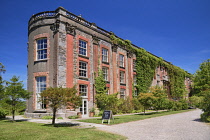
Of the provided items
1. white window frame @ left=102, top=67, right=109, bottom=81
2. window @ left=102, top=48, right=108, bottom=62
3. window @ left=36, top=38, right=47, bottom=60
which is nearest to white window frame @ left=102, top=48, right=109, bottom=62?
window @ left=102, top=48, right=108, bottom=62

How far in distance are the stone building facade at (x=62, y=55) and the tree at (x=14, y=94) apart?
4040 millimetres

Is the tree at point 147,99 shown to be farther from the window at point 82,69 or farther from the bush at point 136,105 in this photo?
the window at point 82,69

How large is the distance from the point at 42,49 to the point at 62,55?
250 centimetres

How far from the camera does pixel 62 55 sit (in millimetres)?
19438

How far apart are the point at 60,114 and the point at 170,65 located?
110ft

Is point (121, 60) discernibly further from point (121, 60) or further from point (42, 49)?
point (42, 49)

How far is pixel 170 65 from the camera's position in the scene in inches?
1756

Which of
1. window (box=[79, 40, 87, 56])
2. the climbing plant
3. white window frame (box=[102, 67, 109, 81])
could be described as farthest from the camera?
the climbing plant

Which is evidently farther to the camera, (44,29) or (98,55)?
(98,55)

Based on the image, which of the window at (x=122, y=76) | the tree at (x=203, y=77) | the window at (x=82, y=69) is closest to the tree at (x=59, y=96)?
the window at (x=82, y=69)

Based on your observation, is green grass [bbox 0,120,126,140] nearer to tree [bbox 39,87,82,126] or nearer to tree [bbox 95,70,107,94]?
tree [bbox 39,87,82,126]

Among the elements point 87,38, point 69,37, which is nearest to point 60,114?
point 69,37

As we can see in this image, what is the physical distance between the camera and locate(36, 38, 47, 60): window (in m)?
20.2

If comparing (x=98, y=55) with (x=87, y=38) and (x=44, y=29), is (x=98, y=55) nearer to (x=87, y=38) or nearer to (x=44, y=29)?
(x=87, y=38)
